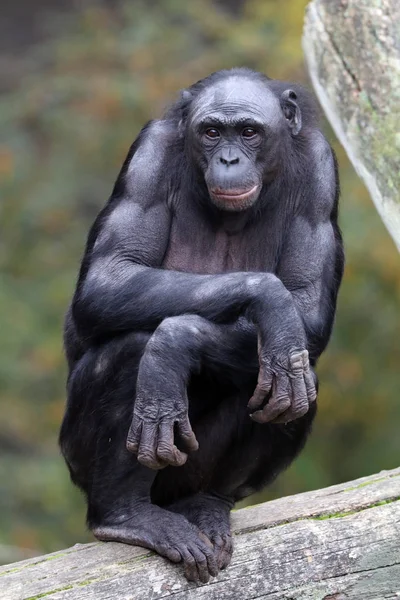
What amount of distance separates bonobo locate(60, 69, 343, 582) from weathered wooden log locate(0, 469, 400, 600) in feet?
0.28

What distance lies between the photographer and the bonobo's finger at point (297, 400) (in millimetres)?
3849

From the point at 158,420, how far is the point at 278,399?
1.39 feet

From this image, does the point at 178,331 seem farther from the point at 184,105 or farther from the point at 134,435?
the point at 184,105

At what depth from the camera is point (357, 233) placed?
7551 mm

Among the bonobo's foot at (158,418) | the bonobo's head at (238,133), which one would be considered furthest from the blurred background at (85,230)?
the bonobo's foot at (158,418)

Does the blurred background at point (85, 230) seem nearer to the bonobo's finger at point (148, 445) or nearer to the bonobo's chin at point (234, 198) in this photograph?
the bonobo's chin at point (234, 198)

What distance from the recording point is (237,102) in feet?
14.4

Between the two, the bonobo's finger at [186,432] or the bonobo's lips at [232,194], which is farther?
the bonobo's lips at [232,194]

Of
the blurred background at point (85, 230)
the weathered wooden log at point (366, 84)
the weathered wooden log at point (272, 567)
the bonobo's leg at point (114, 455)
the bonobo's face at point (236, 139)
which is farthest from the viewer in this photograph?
the blurred background at point (85, 230)

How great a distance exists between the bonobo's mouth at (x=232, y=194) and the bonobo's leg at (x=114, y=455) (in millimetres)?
625

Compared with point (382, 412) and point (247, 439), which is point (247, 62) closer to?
point (382, 412)

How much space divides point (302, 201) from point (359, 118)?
0.87m

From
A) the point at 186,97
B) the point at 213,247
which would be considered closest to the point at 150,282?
the point at 213,247

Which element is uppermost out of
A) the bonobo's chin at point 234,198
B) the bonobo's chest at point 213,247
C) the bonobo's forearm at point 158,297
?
the bonobo's chin at point 234,198
